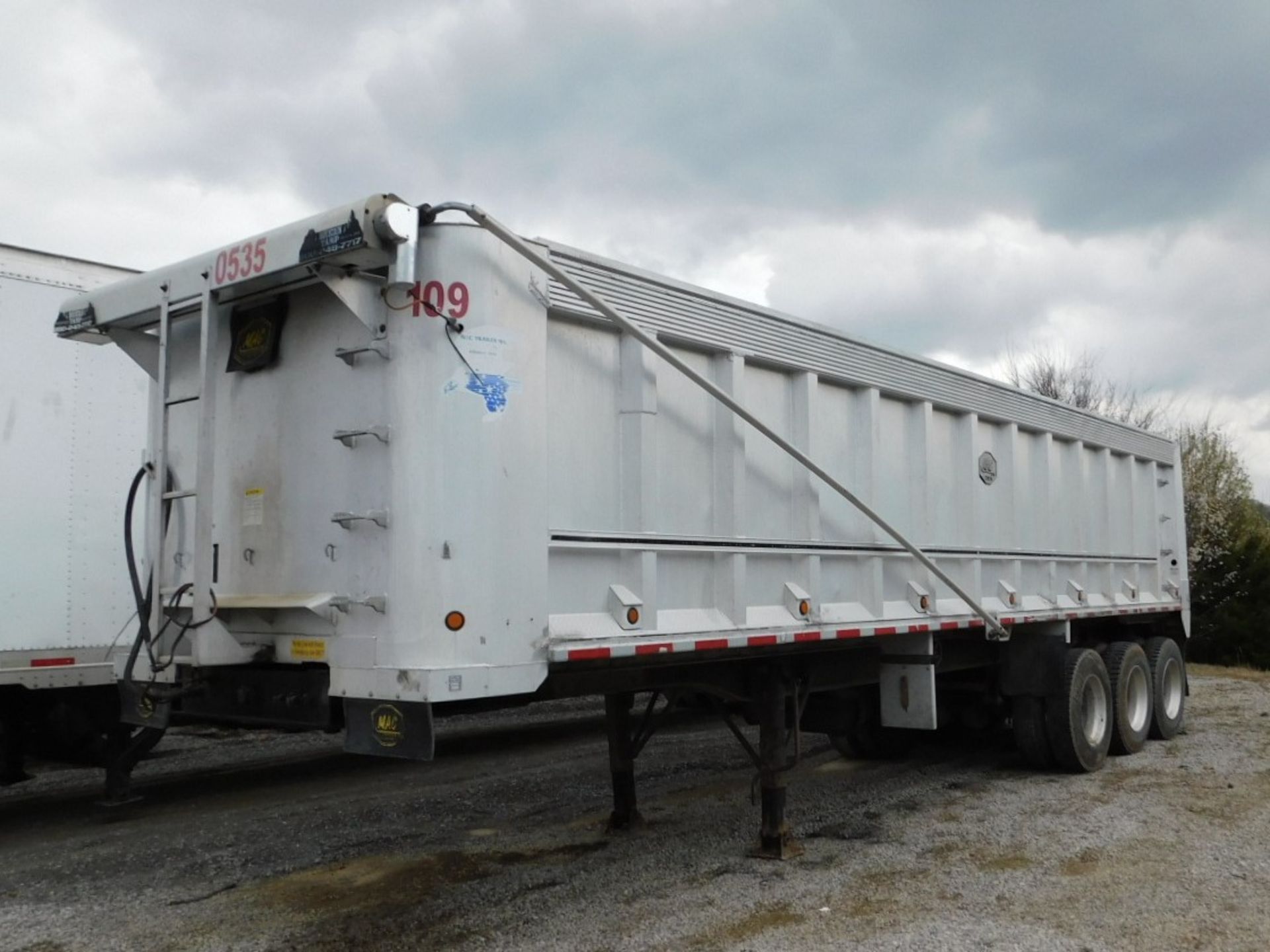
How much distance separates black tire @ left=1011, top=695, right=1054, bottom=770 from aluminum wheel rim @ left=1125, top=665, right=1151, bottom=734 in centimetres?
154

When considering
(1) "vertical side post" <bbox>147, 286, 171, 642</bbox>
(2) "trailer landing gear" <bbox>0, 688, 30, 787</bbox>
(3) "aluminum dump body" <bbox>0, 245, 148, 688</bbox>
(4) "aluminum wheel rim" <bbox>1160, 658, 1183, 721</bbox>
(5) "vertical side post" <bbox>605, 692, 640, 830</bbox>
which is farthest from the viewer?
(4) "aluminum wheel rim" <bbox>1160, 658, 1183, 721</bbox>

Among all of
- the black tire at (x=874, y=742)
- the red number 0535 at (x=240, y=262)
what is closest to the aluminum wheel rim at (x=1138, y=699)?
the black tire at (x=874, y=742)

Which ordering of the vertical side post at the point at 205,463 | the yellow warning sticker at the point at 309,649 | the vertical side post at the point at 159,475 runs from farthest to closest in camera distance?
the vertical side post at the point at 159,475 < the vertical side post at the point at 205,463 < the yellow warning sticker at the point at 309,649

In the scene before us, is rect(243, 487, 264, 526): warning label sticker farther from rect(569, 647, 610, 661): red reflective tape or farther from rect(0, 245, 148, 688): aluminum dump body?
rect(0, 245, 148, 688): aluminum dump body

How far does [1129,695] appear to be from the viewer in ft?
33.7

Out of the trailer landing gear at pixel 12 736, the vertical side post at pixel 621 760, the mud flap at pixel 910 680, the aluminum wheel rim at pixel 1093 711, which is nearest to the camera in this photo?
the vertical side post at pixel 621 760

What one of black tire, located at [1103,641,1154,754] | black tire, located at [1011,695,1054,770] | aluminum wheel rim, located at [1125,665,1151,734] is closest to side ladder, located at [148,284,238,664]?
black tire, located at [1011,695,1054,770]

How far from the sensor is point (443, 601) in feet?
14.6

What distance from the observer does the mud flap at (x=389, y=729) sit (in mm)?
4379

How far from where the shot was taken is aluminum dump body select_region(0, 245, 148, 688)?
7.04 metres

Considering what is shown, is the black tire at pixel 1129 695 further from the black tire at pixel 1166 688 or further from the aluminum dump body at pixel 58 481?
the aluminum dump body at pixel 58 481

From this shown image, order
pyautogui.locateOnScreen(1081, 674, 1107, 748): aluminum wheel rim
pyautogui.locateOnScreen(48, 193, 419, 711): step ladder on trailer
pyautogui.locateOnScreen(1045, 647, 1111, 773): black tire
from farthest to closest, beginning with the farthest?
pyautogui.locateOnScreen(1081, 674, 1107, 748): aluminum wheel rim
pyautogui.locateOnScreen(1045, 647, 1111, 773): black tire
pyautogui.locateOnScreen(48, 193, 419, 711): step ladder on trailer

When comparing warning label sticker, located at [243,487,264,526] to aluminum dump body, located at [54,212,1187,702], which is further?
warning label sticker, located at [243,487,264,526]

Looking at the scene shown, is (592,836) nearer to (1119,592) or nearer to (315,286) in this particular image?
(315,286)
